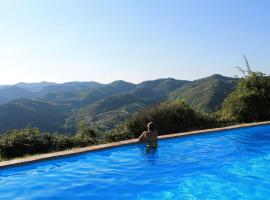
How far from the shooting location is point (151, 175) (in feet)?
29.9

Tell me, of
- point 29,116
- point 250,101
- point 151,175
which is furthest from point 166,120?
point 29,116

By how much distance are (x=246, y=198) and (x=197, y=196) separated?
0.99 m

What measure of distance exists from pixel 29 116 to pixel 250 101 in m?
103

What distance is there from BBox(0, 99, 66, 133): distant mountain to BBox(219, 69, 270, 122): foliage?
88500 mm

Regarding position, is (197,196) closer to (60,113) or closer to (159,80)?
→ (60,113)

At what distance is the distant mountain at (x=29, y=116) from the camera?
103 m

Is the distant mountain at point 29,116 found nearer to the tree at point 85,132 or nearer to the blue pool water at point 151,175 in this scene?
the tree at point 85,132

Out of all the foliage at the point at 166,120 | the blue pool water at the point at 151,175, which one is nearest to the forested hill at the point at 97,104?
the foliage at the point at 166,120

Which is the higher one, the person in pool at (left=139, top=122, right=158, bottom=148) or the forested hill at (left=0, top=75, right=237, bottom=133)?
the forested hill at (left=0, top=75, right=237, bottom=133)

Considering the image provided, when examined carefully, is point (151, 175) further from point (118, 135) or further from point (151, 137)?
point (118, 135)

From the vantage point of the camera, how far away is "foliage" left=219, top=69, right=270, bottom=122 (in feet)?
57.1

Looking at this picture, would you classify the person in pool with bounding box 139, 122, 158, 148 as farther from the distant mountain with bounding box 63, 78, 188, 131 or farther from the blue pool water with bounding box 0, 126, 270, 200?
the distant mountain with bounding box 63, 78, 188, 131

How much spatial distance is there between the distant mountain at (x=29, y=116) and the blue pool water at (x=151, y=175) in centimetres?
9288

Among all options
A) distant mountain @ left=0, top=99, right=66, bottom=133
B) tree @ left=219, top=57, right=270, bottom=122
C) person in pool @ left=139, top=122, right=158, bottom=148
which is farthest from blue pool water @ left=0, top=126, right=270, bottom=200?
distant mountain @ left=0, top=99, right=66, bottom=133
